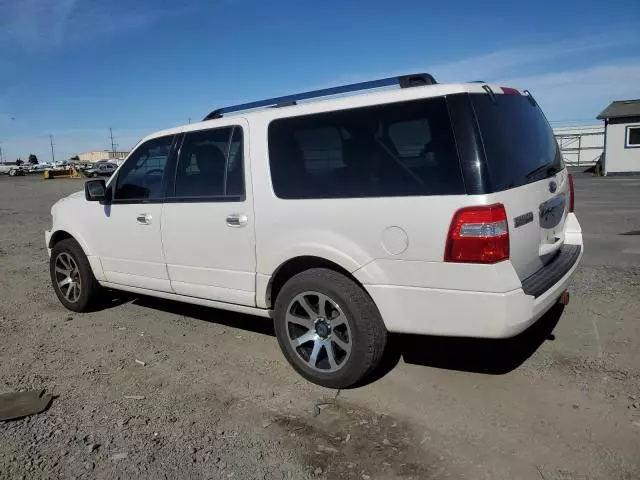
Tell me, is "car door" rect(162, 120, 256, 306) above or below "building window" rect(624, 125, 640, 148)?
below

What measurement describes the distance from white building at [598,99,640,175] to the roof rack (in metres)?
24.5

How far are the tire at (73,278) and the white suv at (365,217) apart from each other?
110 centimetres

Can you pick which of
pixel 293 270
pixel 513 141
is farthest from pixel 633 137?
pixel 293 270

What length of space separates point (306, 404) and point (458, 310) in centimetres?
119

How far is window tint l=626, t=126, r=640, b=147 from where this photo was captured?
2452cm

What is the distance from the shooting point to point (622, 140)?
24719mm

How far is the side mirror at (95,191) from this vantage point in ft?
16.9

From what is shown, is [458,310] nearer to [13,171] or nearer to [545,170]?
[545,170]

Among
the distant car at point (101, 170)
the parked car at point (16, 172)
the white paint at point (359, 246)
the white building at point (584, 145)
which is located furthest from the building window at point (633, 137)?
the parked car at point (16, 172)

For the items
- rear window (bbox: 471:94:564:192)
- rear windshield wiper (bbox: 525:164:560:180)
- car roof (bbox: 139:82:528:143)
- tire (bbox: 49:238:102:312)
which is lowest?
tire (bbox: 49:238:102:312)

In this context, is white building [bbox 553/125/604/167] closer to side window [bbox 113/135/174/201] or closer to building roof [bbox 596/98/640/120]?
building roof [bbox 596/98/640/120]

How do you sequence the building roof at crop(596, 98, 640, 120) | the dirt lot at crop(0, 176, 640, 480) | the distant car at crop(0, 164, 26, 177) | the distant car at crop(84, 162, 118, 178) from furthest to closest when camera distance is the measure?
1. the distant car at crop(0, 164, 26, 177)
2. the distant car at crop(84, 162, 118, 178)
3. the building roof at crop(596, 98, 640, 120)
4. the dirt lot at crop(0, 176, 640, 480)

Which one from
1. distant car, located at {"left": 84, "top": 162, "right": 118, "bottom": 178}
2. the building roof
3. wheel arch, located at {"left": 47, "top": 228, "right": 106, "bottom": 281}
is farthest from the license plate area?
distant car, located at {"left": 84, "top": 162, "right": 118, "bottom": 178}

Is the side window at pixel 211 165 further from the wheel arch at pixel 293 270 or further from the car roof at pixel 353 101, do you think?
the wheel arch at pixel 293 270
